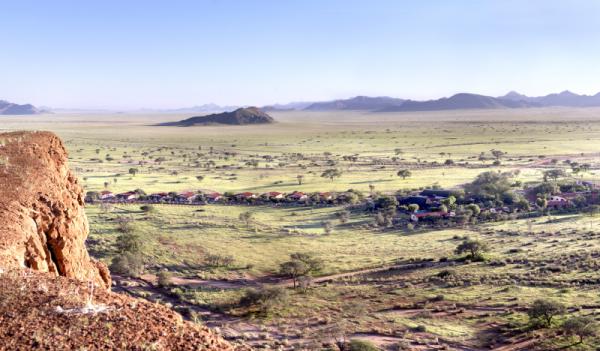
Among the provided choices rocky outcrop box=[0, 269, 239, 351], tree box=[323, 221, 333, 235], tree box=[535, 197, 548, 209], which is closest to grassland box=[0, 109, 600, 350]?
tree box=[323, 221, 333, 235]

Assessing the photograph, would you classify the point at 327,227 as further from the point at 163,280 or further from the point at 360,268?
the point at 163,280

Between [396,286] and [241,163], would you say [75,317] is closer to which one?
[396,286]

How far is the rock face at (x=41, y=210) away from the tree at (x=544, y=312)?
15729 millimetres

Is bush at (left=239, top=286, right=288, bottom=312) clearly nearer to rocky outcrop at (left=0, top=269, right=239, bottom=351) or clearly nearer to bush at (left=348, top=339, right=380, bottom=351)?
bush at (left=348, top=339, right=380, bottom=351)

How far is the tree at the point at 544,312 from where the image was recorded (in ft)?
65.7

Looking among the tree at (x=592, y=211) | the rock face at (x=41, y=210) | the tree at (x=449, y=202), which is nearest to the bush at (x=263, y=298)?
the rock face at (x=41, y=210)

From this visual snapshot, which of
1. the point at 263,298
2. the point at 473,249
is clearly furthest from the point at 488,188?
the point at 263,298

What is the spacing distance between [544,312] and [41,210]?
1800 centimetres

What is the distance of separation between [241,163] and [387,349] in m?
71.5

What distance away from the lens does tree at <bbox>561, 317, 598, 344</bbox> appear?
18.5m

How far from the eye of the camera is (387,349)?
18.2 m

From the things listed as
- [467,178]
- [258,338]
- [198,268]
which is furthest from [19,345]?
[467,178]

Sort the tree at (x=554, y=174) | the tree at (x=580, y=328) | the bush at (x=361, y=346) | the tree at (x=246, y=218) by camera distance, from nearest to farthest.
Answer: the bush at (x=361, y=346) < the tree at (x=580, y=328) < the tree at (x=246, y=218) < the tree at (x=554, y=174)

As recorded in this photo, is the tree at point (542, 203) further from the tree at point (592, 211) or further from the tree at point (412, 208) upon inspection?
the tree at point (412, 208)
